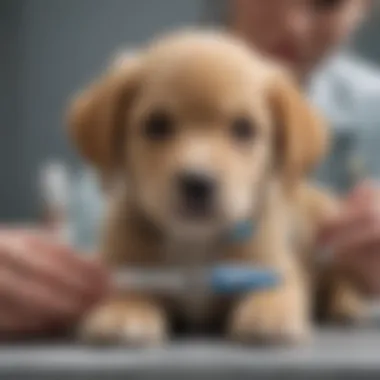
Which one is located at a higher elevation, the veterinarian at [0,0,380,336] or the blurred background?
the blurred background

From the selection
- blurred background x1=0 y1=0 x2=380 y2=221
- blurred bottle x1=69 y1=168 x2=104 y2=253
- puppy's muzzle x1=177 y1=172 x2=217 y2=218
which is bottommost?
puppy's muzzle x1=177 y1=172 x2=217 y2=218

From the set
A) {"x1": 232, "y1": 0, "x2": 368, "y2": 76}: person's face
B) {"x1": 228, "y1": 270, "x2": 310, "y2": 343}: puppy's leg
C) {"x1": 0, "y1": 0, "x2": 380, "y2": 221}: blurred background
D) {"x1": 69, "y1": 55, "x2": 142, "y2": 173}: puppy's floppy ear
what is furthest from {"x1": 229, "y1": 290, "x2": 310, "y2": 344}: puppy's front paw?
{"x1": 0, "y1": 0, "x2": 380, "y2": 221}: blurred background

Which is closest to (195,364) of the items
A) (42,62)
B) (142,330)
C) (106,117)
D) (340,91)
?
(142,330)

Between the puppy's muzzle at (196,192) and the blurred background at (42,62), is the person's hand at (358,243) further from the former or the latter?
the blurred background at (42,62)

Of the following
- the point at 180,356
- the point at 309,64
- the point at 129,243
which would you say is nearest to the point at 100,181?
the point at 129,243

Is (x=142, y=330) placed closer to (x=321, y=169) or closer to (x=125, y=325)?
(x=125, y=325)

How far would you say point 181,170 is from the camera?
51 centimetres

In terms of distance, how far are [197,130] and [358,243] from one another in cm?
15

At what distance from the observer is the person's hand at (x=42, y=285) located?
53 cm

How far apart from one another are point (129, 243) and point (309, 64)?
0.43m

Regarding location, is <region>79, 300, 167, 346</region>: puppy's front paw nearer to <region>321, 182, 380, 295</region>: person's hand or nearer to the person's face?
<region>321, 182, 380, 295</region>: person's hand

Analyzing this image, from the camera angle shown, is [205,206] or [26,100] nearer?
[205,206]

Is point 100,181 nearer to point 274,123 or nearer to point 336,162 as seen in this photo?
point 274,123

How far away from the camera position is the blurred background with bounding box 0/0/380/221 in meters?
1.43
